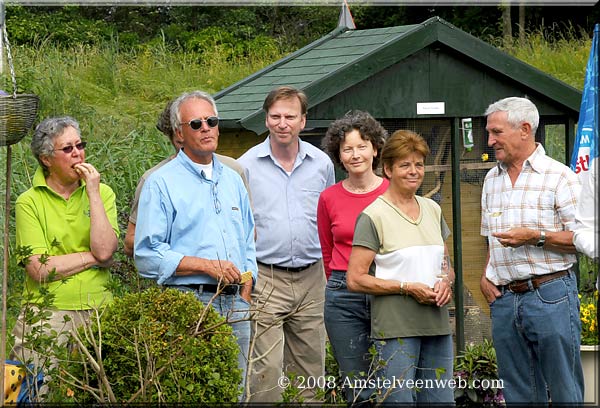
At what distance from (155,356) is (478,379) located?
320cm

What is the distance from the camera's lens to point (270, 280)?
5.69 m

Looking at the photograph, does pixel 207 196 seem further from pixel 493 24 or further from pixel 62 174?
pixel 493 24

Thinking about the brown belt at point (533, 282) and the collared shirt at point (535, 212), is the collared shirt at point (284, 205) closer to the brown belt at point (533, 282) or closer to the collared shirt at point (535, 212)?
the collared shirt at point (535, 212)

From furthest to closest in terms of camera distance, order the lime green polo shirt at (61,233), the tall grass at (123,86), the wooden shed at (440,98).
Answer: the tall grass at (123,86)
the wooden shed at (440,98)
the lime green polo shirt at (61,233)

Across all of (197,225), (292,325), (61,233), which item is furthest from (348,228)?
(61,233)

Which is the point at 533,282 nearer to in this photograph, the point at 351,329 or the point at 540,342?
the point at 540,342

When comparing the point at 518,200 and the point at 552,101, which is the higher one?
the point at 552,101

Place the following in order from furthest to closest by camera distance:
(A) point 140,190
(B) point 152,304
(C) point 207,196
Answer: (A) point 140,190
(C) point 207,196
(B) point 152,304

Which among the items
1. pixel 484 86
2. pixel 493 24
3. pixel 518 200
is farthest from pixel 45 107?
pixel 493 24

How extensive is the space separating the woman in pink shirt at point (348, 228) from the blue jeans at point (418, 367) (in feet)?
1.02

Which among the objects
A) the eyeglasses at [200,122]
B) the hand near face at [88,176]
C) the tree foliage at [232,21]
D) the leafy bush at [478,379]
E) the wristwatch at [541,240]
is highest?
the tree foliage at [232,21]

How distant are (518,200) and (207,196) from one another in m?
1.70

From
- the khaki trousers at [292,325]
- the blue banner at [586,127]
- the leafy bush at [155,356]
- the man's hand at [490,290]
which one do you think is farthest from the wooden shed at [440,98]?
the leafy bush at [155,356]

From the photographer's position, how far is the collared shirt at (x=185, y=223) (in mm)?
4785
